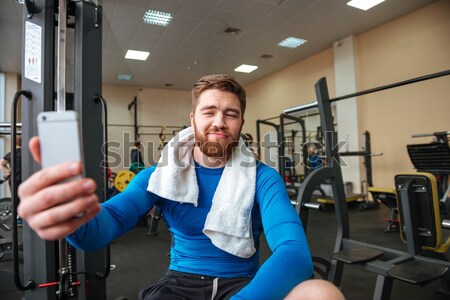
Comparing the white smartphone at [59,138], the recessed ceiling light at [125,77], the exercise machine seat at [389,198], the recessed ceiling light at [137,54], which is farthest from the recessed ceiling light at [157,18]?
the white smartphone at [59,138]

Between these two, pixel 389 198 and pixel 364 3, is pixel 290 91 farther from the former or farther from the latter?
pixel 389 198

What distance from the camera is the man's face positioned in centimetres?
100

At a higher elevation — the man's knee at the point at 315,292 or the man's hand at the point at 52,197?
the man's hand at the point at 52,197

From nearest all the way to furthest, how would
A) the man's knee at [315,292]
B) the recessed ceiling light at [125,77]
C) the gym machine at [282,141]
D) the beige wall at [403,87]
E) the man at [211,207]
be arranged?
the man's knee at [315,292] → the man at [211,207] → the gym machine at [282,141] → the beige wall at [403,87] → the recessed ceiling light at [125,77]

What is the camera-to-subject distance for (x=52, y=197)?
418mm

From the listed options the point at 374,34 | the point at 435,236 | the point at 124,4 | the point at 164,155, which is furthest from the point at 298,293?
the point at 374,34

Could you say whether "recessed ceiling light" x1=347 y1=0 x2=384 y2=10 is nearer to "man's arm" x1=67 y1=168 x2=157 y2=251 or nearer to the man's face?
the man's face

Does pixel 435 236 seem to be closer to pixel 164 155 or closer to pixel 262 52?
pixel 164 155

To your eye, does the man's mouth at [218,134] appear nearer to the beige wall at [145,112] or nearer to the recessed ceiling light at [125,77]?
the beige wall at [145,112]

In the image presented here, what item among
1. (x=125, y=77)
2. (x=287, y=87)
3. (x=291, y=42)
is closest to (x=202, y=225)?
(x=291, y=42)

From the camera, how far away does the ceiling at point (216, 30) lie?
4328 mm

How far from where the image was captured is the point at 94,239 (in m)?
0.73

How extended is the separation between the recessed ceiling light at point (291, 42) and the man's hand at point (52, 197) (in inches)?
228

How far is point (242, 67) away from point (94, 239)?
22.6ft
